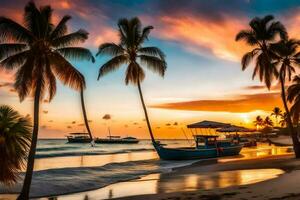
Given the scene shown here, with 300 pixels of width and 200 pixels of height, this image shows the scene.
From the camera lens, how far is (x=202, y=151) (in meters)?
46.8

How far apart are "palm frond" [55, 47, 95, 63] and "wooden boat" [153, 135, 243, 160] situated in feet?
85.1

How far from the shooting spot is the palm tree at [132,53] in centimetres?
4081

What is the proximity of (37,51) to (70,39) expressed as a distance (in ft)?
7.38

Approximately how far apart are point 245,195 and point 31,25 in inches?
531

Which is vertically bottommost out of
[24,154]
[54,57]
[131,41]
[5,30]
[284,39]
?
[24,154]

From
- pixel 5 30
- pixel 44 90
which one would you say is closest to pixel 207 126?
pixel 44 90

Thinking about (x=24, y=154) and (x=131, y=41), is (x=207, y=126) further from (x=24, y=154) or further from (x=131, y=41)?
(x=24, y=154)

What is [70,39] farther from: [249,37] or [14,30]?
[249,37]

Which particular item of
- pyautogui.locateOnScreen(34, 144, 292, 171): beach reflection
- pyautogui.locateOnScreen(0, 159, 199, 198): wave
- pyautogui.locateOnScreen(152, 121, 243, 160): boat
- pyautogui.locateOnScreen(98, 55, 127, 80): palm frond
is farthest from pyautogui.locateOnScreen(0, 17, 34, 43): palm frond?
pyautogui.locateOnScreen(152, 121, 243, 160): boat

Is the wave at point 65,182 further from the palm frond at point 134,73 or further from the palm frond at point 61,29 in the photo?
the palm frond at point 134,73

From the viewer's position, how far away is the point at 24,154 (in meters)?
14.1

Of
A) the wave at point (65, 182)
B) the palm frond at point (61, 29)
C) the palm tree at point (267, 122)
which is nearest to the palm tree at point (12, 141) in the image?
the palm frond at point (61, 29)

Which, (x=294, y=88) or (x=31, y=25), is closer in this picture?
(x=31, y=25)

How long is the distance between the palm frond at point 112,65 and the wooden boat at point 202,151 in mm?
11692
